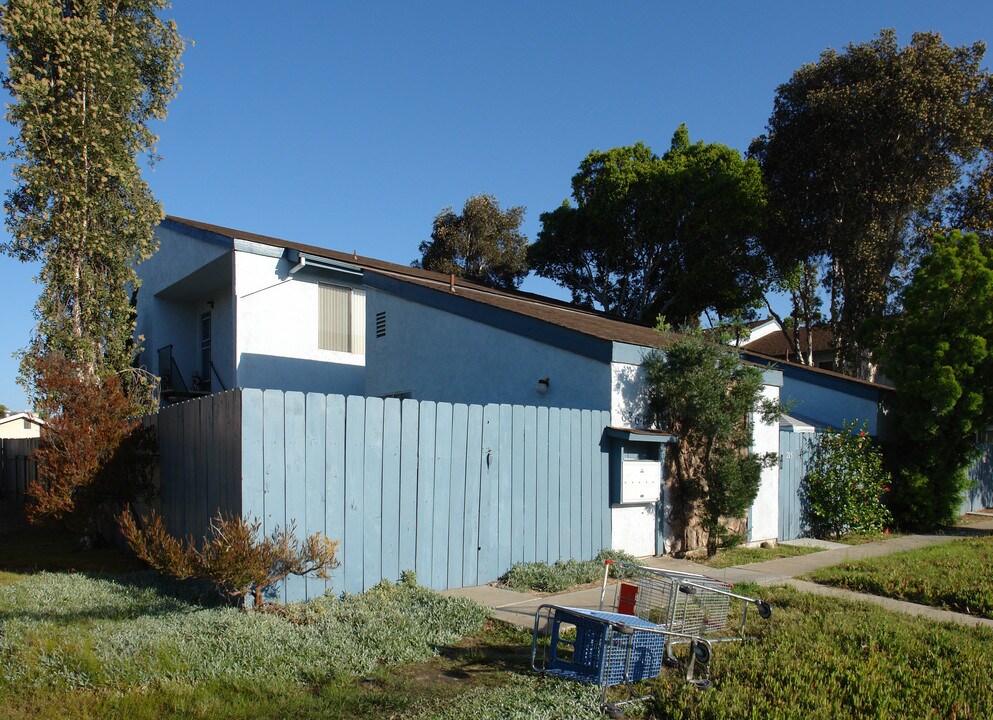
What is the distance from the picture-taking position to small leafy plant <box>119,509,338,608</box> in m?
5.86

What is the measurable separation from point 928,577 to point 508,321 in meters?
6.32

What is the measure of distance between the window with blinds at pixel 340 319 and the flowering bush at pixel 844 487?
33.2 ft

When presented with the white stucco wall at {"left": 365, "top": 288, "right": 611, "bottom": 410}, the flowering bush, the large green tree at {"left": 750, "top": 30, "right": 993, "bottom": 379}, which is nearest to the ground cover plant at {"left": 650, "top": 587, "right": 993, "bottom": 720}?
the white stucco wall at {"left": 365, "top": 288, "right": 611, "bottom": 410}

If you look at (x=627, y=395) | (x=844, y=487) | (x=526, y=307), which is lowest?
(x=844, y=487)

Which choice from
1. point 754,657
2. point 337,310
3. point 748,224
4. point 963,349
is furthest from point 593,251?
point 754,657

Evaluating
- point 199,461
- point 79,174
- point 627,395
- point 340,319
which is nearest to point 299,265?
point 340,319

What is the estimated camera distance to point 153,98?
13.9 m

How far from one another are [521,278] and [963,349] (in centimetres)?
2634

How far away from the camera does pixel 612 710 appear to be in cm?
464

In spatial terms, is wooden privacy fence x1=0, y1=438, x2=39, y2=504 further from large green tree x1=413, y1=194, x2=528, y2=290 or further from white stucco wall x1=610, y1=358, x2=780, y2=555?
large green tree x1=413, y1=194, x2=528, y2=290

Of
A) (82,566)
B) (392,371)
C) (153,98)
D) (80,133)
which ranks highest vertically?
(153,98)

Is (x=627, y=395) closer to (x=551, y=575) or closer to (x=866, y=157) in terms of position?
(x=551, y=575)

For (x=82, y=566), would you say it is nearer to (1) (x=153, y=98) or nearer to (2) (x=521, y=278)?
(1) (x=153, y=98)

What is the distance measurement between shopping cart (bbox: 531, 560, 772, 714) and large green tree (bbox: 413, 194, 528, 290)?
31.3m
